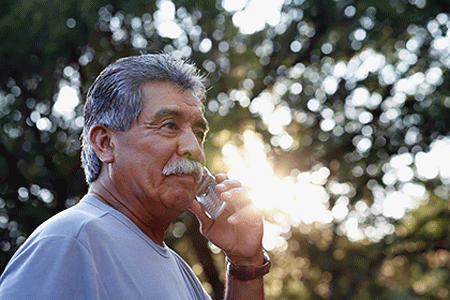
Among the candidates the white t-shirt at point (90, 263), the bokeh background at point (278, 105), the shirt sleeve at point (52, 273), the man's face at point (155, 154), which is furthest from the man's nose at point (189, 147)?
the bokeh background at point (278, 105)

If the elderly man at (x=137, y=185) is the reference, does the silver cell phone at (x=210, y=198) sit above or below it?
below

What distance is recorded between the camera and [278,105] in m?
10.5

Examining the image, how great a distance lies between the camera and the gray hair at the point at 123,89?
1821 mm

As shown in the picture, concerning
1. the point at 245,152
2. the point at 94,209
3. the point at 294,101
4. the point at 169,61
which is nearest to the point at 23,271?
the point at 94,209

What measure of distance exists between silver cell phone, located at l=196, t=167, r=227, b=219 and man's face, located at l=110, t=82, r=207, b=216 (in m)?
0.22

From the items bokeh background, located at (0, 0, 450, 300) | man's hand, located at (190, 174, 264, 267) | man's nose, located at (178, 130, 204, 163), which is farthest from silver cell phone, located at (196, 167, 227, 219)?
bokeh background, located at (0, 0, 450, 300)

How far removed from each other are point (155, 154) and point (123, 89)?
0.88 feet

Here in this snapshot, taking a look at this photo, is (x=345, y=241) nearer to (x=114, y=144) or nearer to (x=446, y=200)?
(x=446, y=200)

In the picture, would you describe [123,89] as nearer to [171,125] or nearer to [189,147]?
[171,125]

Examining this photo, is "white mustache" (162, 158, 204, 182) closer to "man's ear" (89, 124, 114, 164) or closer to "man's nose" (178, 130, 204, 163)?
"man's nose" (178, 130, 204, 163)

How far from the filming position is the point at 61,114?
991 centimetres

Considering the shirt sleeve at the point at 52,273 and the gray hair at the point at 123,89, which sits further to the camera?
the gray hair at the point at 123,89

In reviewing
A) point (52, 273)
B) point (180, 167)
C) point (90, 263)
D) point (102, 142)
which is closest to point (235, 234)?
point (180, 167)

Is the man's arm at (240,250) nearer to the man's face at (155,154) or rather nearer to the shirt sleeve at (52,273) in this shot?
the man's face at (155,154)
